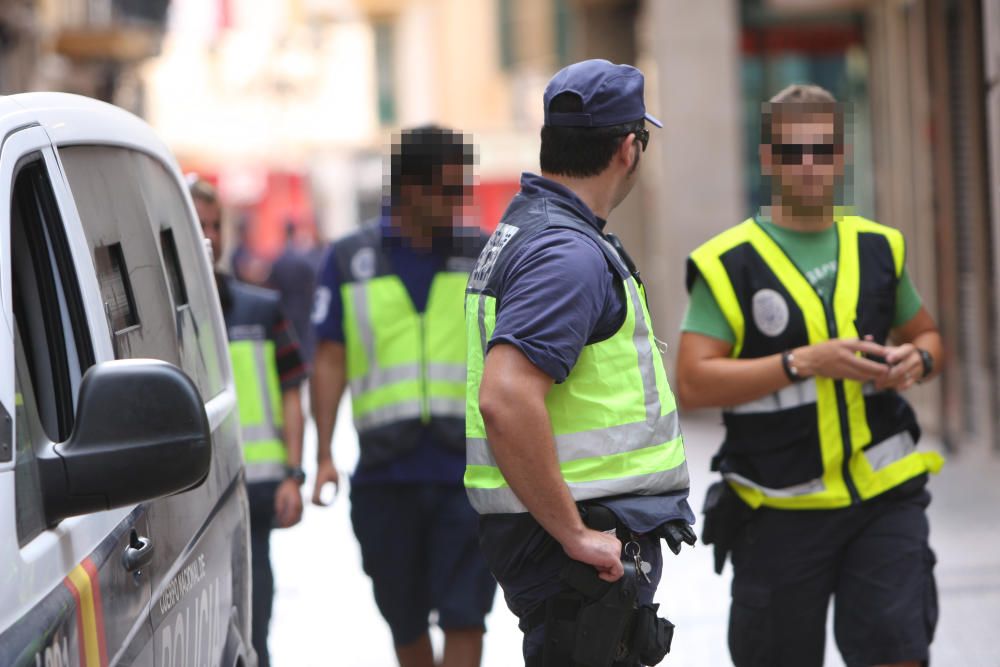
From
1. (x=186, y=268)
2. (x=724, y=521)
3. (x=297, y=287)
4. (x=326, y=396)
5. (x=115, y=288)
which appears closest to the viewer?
(x=115, y=288)

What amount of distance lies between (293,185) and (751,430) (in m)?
40.5

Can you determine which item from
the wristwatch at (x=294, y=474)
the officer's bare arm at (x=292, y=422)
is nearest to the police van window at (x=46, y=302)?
the wristwatch at (x=294, y=474)

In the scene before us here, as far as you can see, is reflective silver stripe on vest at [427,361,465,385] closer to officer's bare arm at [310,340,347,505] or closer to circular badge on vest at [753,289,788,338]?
officer's bare arm at [310,340,347,505]

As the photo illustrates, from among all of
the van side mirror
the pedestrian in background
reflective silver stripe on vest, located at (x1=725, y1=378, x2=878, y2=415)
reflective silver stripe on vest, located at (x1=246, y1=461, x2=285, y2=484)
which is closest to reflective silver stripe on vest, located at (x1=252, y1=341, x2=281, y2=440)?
reflective silver stripe on vest, located at (x1=246, y1=461, x2=285, y2=484)

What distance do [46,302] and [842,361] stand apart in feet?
7.22

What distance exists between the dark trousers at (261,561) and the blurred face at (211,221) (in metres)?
0.83

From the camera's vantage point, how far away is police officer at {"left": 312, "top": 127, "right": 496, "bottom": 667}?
5.18m

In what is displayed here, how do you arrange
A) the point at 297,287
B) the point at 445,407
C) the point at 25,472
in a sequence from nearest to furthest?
the point at 25,472 → the point at 445,407 → the point at 297,287

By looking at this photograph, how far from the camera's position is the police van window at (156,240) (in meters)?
3.21

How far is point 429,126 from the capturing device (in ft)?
17.2

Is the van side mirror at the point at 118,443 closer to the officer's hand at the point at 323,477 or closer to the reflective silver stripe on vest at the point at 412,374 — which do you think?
the reflective silver stripe on vest at the point at 412,374

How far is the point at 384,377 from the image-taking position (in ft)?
17.3

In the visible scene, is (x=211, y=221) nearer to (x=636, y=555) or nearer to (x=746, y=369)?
(x=746, y=369)

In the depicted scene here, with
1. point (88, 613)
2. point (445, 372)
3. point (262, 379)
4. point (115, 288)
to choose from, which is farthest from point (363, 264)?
point (88, 613)
